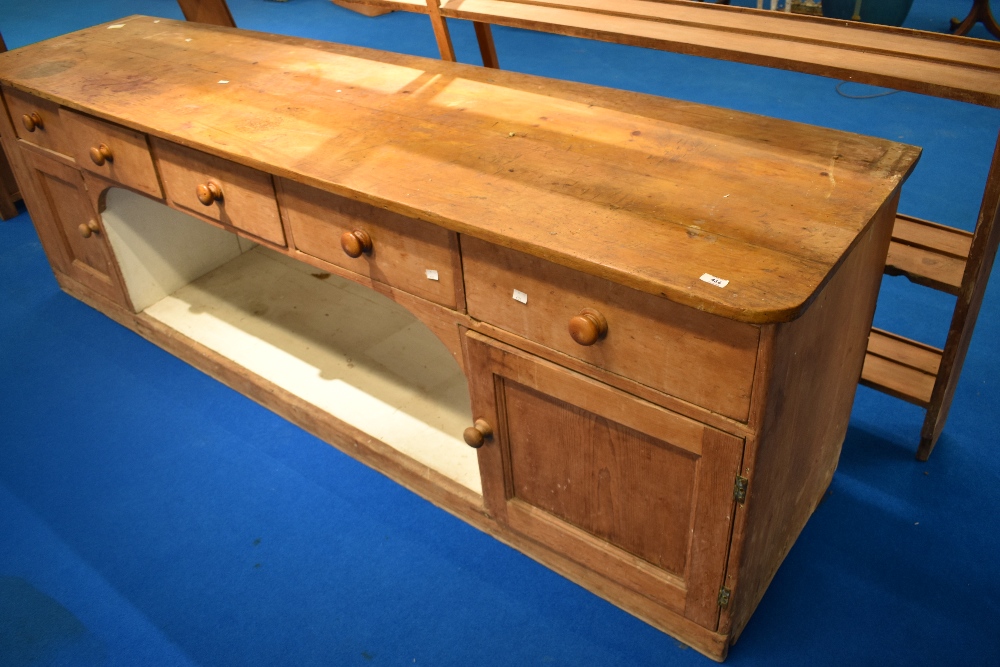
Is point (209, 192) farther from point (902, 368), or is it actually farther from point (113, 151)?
point (902, 368)

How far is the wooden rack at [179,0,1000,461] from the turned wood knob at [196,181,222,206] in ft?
2.46

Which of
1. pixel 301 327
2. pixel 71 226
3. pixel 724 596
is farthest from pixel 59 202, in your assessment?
pixel 724 596

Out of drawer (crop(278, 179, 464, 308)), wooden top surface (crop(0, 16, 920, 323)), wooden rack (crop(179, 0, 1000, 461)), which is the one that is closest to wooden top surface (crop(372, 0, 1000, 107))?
wooden rack (crop(179, 0, 1000, 461))

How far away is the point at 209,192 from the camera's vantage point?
2.11 meters

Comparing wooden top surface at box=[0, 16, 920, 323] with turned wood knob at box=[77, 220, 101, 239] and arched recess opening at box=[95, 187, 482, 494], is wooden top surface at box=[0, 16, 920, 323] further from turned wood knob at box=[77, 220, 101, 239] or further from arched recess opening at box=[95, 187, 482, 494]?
arched recess opening at box=[95, 187, 482, 494]

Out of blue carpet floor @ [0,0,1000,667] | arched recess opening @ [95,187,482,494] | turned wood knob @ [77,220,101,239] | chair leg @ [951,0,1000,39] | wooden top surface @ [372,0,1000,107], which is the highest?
wooden top surface @ [372,0,1000,107]

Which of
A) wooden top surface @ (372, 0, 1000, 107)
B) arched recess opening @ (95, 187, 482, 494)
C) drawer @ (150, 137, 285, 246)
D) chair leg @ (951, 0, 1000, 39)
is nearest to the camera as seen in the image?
wooden top surface @ (372, 0, 1000, 107)

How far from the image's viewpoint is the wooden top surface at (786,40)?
1628 millimetres

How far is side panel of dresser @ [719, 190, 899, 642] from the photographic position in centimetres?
144

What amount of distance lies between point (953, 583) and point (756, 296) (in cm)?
113

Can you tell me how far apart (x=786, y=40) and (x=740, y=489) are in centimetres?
100

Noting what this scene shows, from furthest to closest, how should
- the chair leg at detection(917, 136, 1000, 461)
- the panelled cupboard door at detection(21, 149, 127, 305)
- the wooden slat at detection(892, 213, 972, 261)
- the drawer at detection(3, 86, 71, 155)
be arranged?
the panelled cupboard door at detection(21, 149, 127, 305)
the drawer at detection(3, 86, 71, 155)
the wooden slat at detection(892, 213, 972, 261)
the chair leg at detection(917, 136, 1000, 461)

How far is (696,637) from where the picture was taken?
1.83 metres

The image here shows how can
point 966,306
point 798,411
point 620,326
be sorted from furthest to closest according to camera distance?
point 966,306, point 798,411, point 620,326
